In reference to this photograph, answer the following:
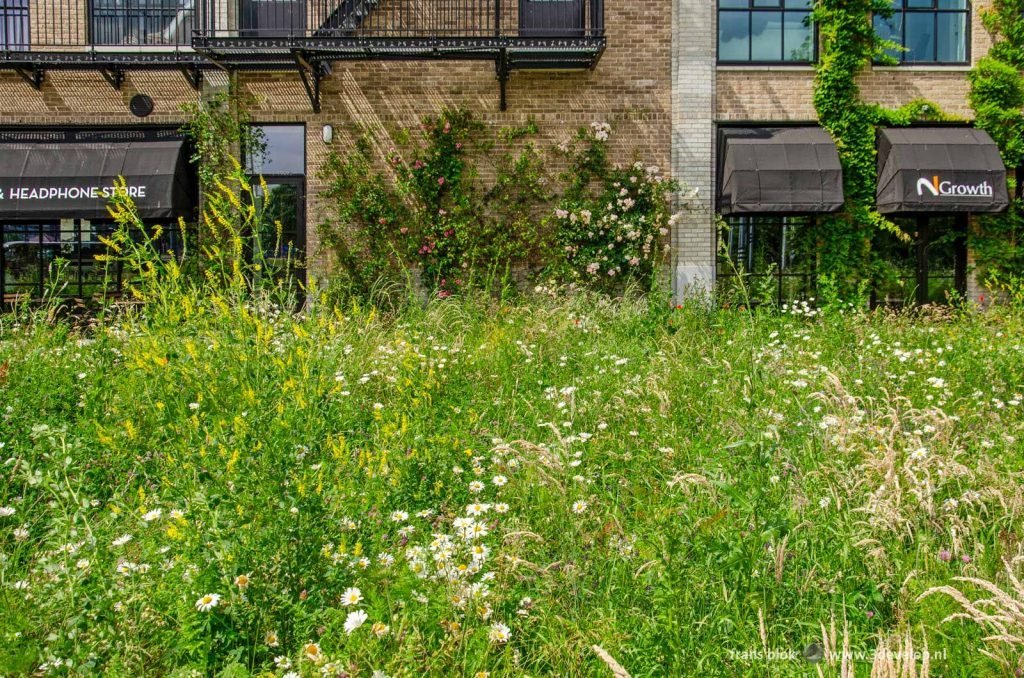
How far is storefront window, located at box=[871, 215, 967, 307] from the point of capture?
11859 mm

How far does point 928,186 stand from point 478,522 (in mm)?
10845

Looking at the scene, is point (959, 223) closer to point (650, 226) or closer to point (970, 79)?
point (970, 79)

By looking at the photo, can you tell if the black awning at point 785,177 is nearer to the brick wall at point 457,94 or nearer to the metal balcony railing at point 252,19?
the brick wall at point 457,94

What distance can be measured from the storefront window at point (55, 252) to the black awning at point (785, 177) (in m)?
8.97

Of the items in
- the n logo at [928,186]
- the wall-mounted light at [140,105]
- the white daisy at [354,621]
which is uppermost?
the wall-mounted light at [140,105]

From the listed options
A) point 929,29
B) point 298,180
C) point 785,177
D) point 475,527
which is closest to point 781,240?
point 785,177

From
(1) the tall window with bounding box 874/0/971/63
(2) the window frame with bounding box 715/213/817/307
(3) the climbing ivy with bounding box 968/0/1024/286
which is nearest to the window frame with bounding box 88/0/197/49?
(2) the window frame with bounding box 715/213/817/307

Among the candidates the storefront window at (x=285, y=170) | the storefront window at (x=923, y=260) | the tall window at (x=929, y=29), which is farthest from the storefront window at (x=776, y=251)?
the storefront window at (x=285, y=170)

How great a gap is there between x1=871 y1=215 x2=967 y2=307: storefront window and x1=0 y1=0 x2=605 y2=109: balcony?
18.9 feet

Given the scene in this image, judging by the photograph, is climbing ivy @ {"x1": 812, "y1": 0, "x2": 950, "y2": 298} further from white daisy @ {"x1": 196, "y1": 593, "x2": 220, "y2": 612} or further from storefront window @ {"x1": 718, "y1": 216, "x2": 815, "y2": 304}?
white daisy @ {"x1": 196, "y1": 593, "x2": 220, "y2": 612}

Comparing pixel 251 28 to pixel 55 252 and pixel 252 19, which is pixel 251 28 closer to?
pixel 252 19

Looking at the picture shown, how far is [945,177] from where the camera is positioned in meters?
10.9

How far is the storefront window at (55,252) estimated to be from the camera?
11.9 meters

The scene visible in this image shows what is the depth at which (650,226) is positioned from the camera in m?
11.5
